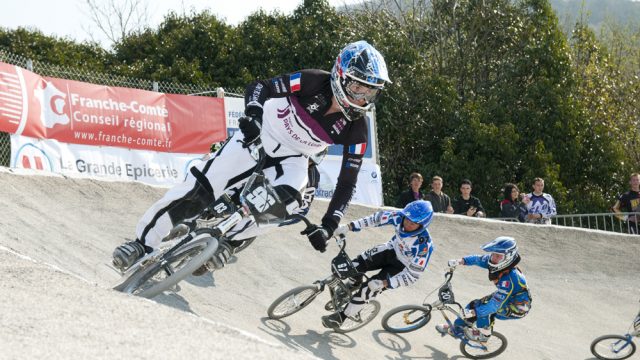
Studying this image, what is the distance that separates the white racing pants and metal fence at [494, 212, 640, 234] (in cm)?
819

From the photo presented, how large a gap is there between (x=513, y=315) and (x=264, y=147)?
4.22 metres

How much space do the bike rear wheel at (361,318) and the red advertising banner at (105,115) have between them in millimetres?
5267

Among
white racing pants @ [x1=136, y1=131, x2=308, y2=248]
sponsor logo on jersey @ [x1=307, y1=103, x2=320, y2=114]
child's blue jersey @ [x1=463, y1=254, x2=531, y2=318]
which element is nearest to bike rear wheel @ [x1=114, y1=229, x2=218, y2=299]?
white racing pants @ [x1=136, y1=131, x2=308, y2=248]

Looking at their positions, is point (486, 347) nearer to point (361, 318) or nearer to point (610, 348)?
point (361, 318)

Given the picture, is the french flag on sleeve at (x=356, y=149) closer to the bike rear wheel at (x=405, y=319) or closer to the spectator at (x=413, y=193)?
the bike rear wheel at (x=405, y=319)

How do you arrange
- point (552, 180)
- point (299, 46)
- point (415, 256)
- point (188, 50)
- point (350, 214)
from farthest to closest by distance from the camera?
point (188, 50) → point (299, 46) → point (552, 180) → point (350, 214) → point (415, 256)

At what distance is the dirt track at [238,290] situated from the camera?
468 centimetres

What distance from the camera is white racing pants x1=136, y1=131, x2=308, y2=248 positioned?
287 inches

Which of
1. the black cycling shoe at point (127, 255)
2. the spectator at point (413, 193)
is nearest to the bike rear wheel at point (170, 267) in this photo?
the black cycling shoe at point (127, 255)

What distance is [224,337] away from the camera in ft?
15.7

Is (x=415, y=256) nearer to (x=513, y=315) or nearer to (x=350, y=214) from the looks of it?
(x=513, y=315)

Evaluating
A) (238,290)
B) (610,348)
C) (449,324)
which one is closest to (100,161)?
(238,290)

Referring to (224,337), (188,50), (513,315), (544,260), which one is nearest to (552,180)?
(544,260)

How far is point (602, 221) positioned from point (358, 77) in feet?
37.0
